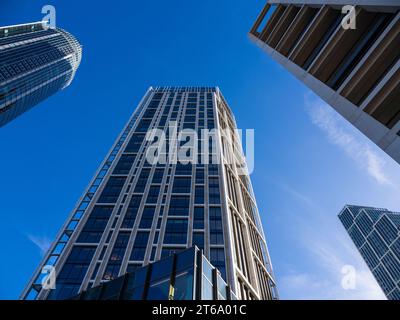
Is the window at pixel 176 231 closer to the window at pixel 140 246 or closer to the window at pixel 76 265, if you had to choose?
the window at pixel 140 246

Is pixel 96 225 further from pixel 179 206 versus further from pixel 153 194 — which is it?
pixel 179 206

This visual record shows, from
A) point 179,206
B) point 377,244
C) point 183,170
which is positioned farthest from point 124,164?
point 377,244

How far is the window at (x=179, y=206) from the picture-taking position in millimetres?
50438

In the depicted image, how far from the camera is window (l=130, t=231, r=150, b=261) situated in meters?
41.8

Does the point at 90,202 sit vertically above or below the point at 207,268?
above

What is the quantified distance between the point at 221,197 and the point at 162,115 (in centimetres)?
3891

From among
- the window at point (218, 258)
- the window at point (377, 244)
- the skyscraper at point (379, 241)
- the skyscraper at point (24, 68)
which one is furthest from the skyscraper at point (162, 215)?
the window at point (377, 244)

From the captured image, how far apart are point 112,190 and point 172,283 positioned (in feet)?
145

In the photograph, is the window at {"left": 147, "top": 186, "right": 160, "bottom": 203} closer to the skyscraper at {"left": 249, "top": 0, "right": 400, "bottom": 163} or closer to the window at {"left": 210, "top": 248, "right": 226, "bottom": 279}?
the window at {"left": 210, "top": 248, "right": 226, "bottom": 279}

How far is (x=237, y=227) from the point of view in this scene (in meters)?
52.3

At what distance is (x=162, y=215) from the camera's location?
49.8 m
